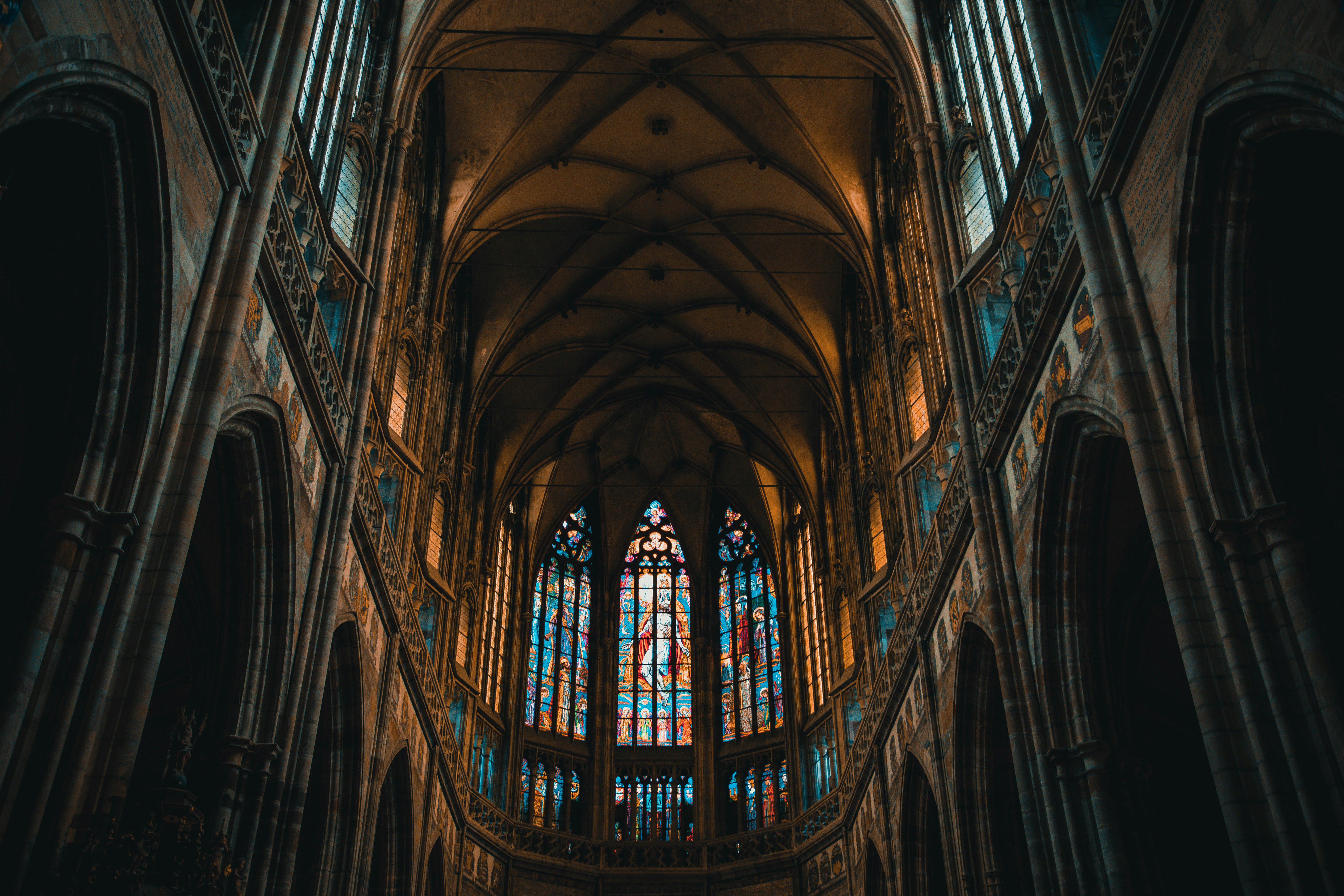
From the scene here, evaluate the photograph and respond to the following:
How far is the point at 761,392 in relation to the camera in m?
32.8

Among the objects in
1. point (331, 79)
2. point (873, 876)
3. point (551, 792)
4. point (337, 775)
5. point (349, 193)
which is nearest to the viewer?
point (331, 79)

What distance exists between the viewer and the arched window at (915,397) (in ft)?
72.5

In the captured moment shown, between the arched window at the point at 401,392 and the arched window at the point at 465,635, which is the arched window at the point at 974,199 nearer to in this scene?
the arched window at the point at 401,392

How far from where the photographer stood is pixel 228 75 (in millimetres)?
11234

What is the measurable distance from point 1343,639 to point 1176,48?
5112mm

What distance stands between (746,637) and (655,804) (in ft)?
17.9

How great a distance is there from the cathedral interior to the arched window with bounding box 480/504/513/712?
0.22m

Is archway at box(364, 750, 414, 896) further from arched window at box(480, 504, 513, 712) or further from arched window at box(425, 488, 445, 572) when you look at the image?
arched window at box(480, 504, 513, 712)

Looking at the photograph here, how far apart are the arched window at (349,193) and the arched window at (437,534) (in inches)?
333

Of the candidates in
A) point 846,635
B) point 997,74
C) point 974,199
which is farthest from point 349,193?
point 846,635

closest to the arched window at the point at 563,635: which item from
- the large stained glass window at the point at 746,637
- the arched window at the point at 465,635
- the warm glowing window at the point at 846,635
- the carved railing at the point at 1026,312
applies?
the arched window at the point at 465,635

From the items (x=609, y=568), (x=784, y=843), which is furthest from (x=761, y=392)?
(x=784, y=843)

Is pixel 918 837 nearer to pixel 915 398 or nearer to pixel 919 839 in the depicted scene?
pixel 919 839

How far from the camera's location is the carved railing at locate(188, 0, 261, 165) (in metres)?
10.6
